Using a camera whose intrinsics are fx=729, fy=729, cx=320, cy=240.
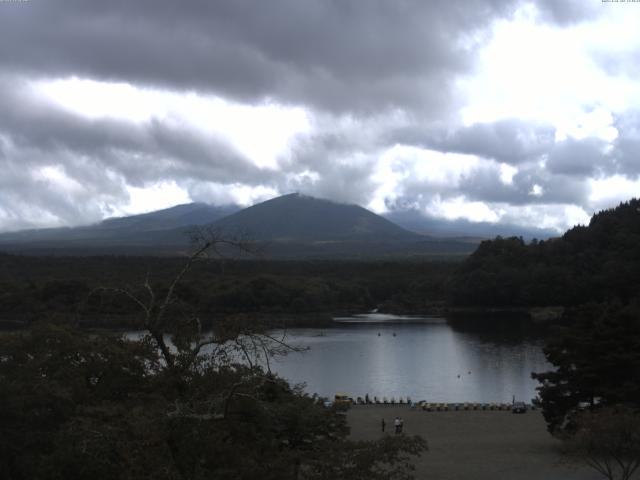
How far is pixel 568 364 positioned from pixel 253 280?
169 ft

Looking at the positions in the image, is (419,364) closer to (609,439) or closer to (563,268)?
(609,439)

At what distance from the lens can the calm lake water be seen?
31.8 metres

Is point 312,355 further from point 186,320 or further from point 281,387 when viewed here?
point 186,320

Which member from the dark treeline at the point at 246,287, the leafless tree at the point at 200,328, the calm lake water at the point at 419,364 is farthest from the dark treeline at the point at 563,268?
the leafless tree at the point at 200,328

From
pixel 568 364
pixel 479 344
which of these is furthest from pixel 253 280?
pixel 568 364

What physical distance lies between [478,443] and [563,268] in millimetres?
52491

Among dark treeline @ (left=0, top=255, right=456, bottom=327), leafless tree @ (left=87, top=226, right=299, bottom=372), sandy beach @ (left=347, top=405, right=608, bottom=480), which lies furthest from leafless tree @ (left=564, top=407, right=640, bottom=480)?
dark treeline @ (left=0, top=255, right=456, bottom=327)

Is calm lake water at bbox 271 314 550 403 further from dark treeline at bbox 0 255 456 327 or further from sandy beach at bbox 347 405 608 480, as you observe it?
dark treeline at bbox 0 255 456 327

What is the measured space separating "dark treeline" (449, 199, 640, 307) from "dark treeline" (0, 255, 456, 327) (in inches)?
206

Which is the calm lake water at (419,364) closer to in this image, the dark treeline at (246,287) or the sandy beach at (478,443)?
the sandy beach at (478,443)

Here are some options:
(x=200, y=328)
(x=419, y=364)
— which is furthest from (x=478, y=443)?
(x=419, y=364)

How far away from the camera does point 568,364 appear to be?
57.9 ft

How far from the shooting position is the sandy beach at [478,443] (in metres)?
15.6

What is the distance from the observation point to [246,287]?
→ 2598 inches
